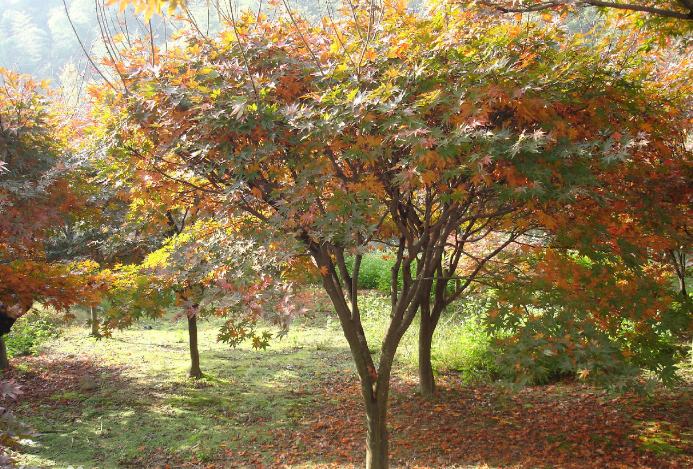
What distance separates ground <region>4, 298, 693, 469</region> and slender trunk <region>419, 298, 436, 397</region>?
0.14m

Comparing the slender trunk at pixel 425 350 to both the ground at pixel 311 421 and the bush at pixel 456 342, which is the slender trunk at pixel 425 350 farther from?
the bush at pixel 456 342

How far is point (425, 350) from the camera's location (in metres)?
5.64

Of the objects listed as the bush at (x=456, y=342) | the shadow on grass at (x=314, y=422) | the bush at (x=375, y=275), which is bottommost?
the shadow on grass at (x=314, y=422)

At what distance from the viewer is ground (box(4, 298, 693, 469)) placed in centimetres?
428

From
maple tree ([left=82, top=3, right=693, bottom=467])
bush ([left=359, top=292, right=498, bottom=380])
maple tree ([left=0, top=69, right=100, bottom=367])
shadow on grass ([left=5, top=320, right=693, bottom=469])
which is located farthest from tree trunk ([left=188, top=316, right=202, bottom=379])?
maple tree ([left=82, top=3, right=693, bottom=467])

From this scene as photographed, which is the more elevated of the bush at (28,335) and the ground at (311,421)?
the bush at (28,335)

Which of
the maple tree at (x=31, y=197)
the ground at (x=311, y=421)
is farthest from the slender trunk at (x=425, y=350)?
the maple tree at (x=31, y=197)

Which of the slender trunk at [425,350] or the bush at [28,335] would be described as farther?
the bush at [28,335]

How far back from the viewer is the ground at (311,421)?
4.28 m

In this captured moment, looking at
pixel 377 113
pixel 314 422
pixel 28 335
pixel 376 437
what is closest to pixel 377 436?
pixel 376 437

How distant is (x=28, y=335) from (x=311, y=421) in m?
6.81

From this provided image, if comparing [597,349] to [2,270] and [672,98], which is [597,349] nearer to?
[672,98]

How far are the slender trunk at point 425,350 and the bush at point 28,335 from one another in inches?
277

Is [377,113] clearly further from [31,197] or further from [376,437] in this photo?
[31,197]
